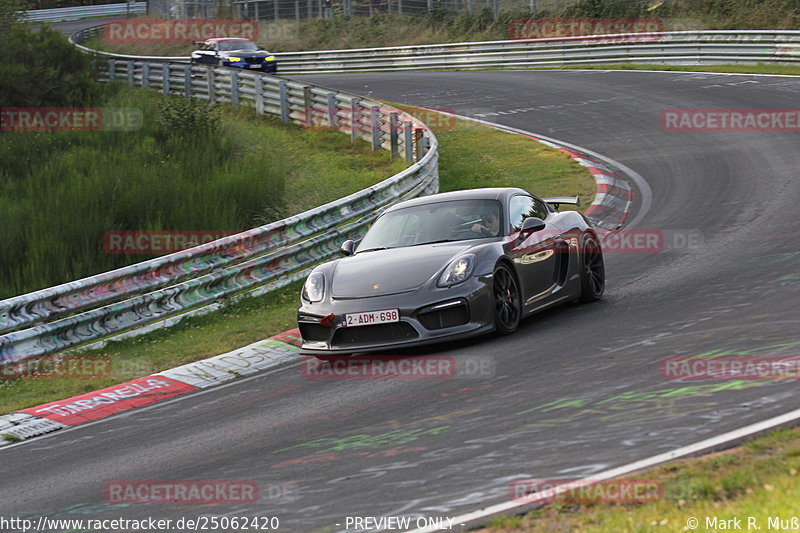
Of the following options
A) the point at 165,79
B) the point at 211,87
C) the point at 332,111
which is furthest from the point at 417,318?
the point at 165,79

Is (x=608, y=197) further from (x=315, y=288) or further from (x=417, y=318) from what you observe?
(x=417, y=318)

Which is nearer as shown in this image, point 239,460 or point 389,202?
point 239,460

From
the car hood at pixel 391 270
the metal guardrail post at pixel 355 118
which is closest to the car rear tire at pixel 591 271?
the car hood at pixel 391 270

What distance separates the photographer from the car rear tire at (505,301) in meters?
9.11

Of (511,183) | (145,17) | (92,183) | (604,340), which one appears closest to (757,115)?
(511,183)

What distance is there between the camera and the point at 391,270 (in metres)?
9.12

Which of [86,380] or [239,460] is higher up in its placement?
[239,460]

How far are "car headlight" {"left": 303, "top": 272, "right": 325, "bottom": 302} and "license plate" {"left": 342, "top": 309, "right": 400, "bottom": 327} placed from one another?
468 millimetres

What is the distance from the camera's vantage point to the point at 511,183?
18.7 metres

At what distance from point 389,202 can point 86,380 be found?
6340 mm

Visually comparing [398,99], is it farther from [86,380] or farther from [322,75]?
[86,380]

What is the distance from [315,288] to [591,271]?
2901 millimetres

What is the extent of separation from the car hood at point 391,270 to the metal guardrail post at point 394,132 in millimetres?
11651

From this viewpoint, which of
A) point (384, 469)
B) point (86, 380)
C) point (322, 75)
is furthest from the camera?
point (322, 75)
